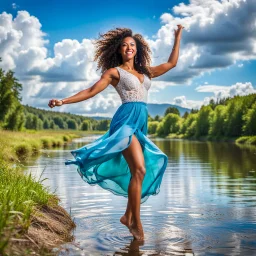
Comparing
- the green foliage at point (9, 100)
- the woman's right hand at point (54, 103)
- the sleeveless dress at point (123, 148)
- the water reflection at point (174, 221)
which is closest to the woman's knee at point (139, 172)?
the sleeveless dress at point (123, 148)

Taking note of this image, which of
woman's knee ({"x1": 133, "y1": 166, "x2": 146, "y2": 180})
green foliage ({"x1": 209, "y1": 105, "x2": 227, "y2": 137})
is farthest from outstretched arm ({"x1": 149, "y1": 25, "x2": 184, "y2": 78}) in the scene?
green foliage ({"x1": 209, "y1": 105, "x2": 227, "y2": 137})

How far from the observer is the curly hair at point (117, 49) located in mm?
6723

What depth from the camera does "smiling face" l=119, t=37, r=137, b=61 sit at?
21.7 ft

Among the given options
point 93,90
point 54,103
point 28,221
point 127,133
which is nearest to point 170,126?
point 93,90

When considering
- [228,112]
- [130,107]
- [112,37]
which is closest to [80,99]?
[130,107]

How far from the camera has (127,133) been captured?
6102 millimetres

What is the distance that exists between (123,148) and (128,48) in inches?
56.3

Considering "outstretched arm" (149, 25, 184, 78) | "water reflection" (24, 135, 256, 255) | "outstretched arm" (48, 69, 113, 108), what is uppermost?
"outstretched arm" (149, 25, 184, 78)

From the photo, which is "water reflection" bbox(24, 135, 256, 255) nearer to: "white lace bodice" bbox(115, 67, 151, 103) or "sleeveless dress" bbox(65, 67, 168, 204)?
"sleeveless dress" bbox(65, 67, 168, 204)

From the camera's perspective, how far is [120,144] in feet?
19.9

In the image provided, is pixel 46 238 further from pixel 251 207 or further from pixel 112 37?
pixel 251 207

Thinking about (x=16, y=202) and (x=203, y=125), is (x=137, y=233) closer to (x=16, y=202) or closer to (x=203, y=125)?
(x=16, y=202)

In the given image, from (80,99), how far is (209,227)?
251 cm

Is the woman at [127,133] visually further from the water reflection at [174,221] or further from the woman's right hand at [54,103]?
the water reflection at [174,221]
